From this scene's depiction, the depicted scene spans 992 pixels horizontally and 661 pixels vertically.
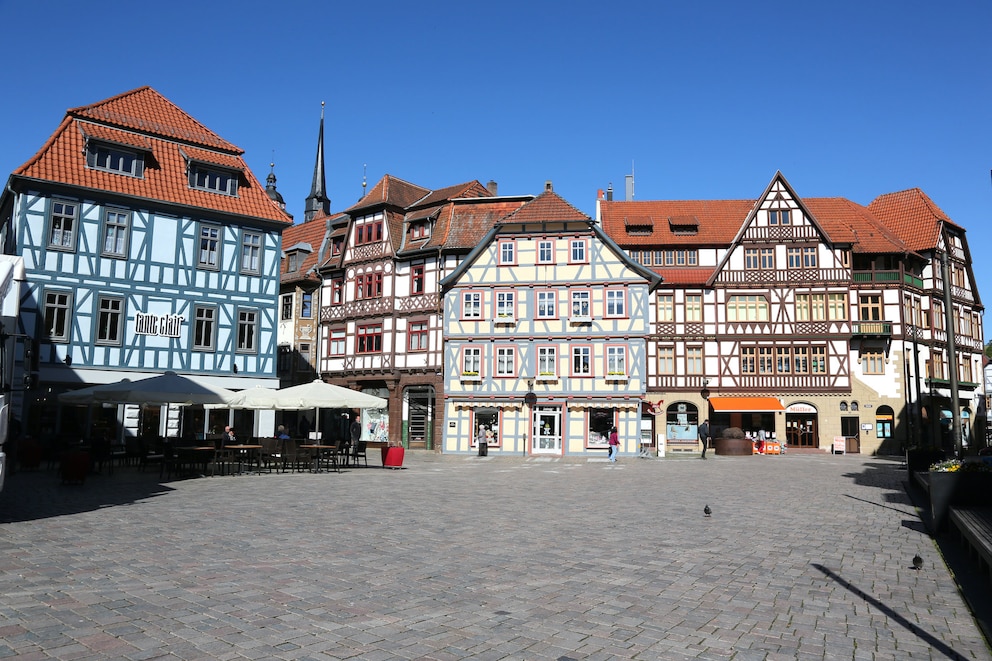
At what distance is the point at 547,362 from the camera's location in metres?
36.3

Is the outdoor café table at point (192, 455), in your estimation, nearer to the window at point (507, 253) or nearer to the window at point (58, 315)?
the window at point (58, 315)

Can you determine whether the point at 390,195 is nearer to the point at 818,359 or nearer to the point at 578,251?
the point at 578,251

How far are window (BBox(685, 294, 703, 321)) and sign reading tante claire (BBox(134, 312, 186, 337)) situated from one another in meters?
27.2

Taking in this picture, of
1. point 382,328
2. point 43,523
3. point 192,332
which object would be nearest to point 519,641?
point 43,523

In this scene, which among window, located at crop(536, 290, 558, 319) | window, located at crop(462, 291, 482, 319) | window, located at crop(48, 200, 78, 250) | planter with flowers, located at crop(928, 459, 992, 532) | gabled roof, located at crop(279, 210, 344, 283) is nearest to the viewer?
planter with flowers, located at crop(928, 459, 992, 532)

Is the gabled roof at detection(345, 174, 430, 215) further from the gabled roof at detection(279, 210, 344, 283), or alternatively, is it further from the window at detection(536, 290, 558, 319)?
the window at detection(536, 290, 558, 319)

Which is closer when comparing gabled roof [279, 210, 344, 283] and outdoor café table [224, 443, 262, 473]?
outdoor café table [224, 443, 262, 473]

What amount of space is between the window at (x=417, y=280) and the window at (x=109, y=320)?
15.9 metres

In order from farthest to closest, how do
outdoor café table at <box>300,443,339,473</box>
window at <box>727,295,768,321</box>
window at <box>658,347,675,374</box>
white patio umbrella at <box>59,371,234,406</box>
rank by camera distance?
window at <box>658,347,675,374</box>
window at <box>727,295,768,321</box>
outdoor café table at <box>300,443,339,473</box>
white patio umbrella at <box>59,371,234,406</box>

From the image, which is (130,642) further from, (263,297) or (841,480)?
(263,297)

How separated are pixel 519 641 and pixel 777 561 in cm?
442

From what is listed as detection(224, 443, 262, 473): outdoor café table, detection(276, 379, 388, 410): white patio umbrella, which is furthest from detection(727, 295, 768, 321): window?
detection(224, 443, 262, 473): outdoor café table

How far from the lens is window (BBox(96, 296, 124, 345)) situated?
26.5 meters

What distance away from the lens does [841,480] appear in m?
21.3
